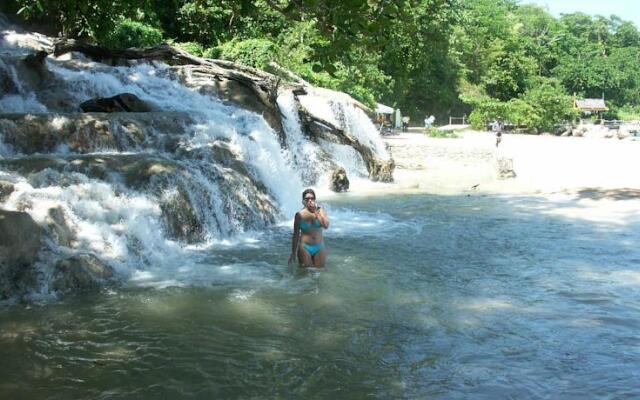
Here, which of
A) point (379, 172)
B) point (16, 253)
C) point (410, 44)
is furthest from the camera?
point (379, 172)

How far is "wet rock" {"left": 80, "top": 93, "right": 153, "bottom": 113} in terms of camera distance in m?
13.0

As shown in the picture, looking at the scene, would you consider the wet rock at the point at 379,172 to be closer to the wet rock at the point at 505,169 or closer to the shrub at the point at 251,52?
the wet rock at the point at 505,169

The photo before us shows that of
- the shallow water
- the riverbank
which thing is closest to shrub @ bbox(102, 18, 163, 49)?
the riverbank

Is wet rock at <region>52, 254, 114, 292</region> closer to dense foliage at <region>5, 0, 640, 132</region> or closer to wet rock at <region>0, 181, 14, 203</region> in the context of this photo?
wet rock at <region>0, 181, 14, 203</region>

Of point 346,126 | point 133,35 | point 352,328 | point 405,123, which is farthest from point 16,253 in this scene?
point 405,123

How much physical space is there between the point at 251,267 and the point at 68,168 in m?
2.96

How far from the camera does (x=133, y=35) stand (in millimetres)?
22062

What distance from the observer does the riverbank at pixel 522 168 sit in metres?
17.2

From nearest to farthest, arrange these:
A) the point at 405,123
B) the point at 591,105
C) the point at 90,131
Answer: the point at 90,131 → the point at 405,123 → the point at 591,105

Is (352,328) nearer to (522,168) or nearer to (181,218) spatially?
(181,218)

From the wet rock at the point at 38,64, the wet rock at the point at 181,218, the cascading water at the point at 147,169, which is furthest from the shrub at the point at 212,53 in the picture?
the wet rock at the point at 181,218

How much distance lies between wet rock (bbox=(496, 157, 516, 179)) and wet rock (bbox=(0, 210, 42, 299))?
49.5 ft

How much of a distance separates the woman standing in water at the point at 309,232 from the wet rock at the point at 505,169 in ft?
41.4

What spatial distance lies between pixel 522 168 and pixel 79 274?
17579mm
